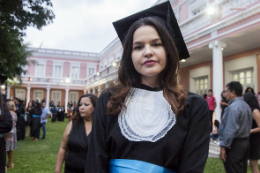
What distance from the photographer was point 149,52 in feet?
4.54

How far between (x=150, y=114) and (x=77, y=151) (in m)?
1.73

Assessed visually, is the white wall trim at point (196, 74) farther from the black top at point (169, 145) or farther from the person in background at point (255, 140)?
the black top at point (169, 145)

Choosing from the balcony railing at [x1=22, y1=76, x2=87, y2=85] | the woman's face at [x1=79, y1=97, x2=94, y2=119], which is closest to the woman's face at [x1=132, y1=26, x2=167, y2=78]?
the woman's face at [x1=79, y1=97, x2=94, y2=119]

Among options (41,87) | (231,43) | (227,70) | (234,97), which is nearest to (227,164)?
(234,97)

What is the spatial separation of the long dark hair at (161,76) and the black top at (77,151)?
1516mm

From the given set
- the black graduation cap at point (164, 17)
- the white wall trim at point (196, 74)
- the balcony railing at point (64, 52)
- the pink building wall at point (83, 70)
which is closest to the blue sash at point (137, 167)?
the black graduation cap at point (164, 17)

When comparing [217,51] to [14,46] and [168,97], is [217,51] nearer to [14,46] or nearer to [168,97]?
[14,46]

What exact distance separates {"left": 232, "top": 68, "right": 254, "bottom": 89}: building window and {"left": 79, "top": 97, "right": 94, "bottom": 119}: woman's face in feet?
27.9

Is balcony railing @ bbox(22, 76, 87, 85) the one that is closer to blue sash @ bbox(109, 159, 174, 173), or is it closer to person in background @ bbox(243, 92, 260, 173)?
person in background @ bbox(243, 92, 260, 173)

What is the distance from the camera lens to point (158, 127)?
4.53ft

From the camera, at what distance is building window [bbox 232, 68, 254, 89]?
9.66 metres

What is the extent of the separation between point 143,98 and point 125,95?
0.40 ft

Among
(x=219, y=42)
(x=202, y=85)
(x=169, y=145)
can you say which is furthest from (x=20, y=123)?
(x=169, y=145)

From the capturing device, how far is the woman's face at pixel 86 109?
315cm
